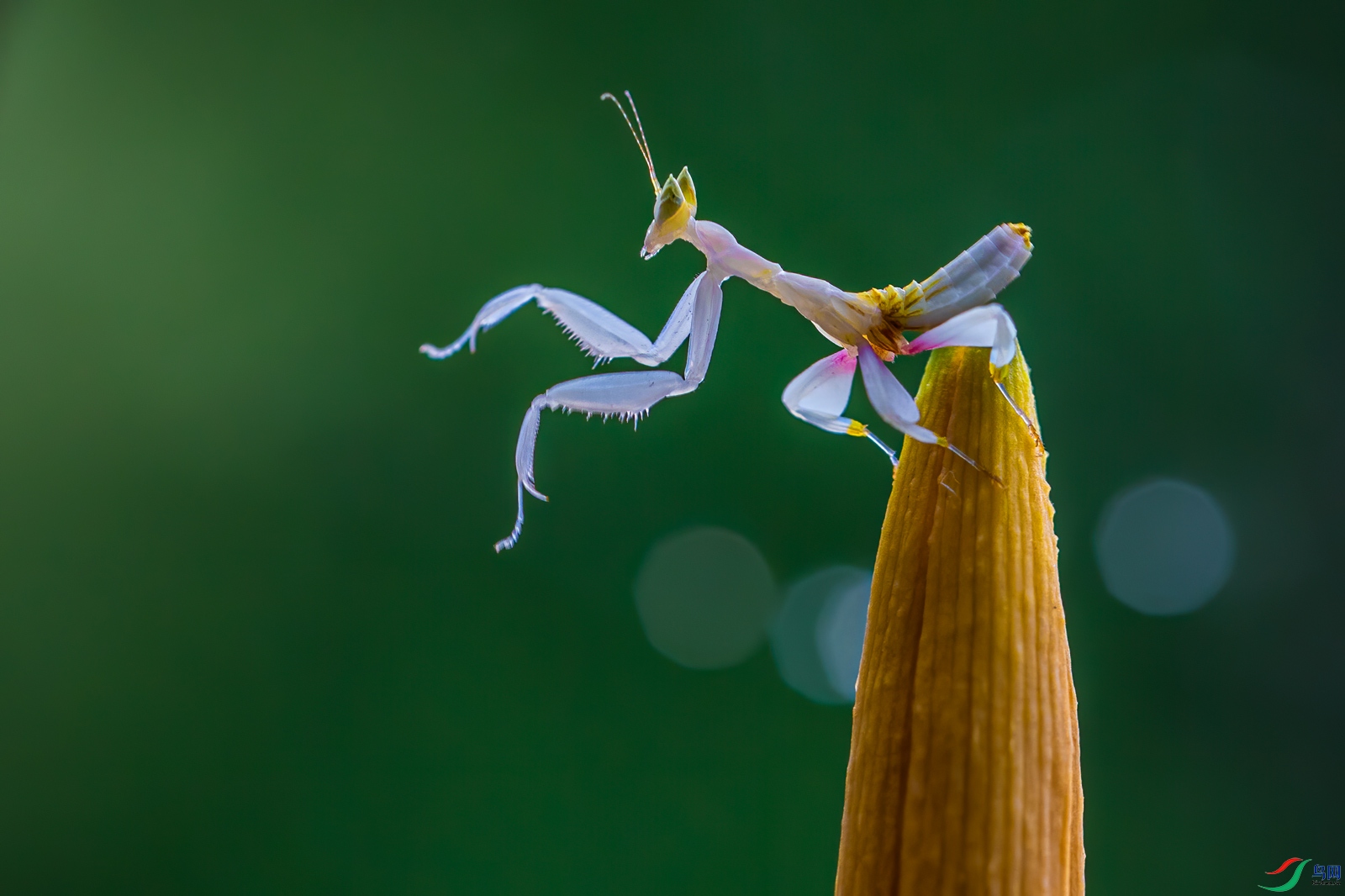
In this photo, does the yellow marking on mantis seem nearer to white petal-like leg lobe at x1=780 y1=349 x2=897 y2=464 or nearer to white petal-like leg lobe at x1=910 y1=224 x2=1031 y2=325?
white petal-like leg lobe at x1=910 y1=224 x2=1031 y2=325

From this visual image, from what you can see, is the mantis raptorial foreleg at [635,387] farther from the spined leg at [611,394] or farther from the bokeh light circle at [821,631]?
the bokeh light circle at [821,631]

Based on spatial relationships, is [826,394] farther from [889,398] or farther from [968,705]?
[968,705]

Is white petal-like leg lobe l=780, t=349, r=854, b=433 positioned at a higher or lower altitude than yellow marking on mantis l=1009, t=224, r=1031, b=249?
lower

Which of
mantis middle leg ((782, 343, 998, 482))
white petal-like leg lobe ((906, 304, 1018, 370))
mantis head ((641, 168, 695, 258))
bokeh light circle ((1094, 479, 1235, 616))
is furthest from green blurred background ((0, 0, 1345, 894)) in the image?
white petal-like leg lobe ((906, 304, 1018, 370))

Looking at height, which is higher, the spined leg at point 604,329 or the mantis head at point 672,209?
the mantis head at point 672,209

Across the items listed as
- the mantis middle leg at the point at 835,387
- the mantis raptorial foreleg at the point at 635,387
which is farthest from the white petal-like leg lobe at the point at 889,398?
the mantis raptorial foreleg at the point at 635,387

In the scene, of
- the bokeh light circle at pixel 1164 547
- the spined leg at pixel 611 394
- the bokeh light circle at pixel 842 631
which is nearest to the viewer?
the spined leg at pixel 611 394

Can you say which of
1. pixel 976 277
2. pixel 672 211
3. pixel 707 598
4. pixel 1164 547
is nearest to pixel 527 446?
pixel 672 211
